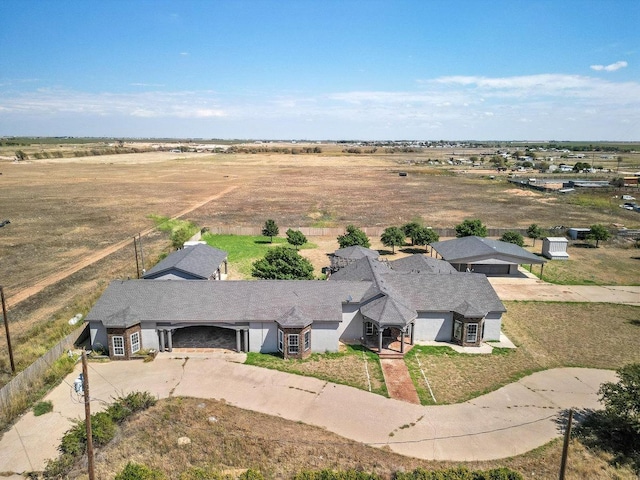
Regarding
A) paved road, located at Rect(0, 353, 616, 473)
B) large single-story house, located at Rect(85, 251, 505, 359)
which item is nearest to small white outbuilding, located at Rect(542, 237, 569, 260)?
large single-story house, located at Rect(85, 251, 505, 359)

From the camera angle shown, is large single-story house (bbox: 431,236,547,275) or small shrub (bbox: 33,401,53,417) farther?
large single-story house (bbox: 431,236,547,275)

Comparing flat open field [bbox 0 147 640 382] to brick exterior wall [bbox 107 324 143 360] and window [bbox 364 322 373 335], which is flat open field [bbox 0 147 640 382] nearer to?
brick exterior wall [bbox 107 324 143 360]

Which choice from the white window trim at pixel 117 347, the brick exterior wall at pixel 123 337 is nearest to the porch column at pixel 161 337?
the brick exterior wall at pixel 123 337

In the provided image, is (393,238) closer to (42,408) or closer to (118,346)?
(118,346)

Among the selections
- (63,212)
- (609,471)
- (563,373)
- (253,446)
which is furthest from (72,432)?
(63,212)

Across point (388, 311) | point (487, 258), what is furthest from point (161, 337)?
point (487, 258)
